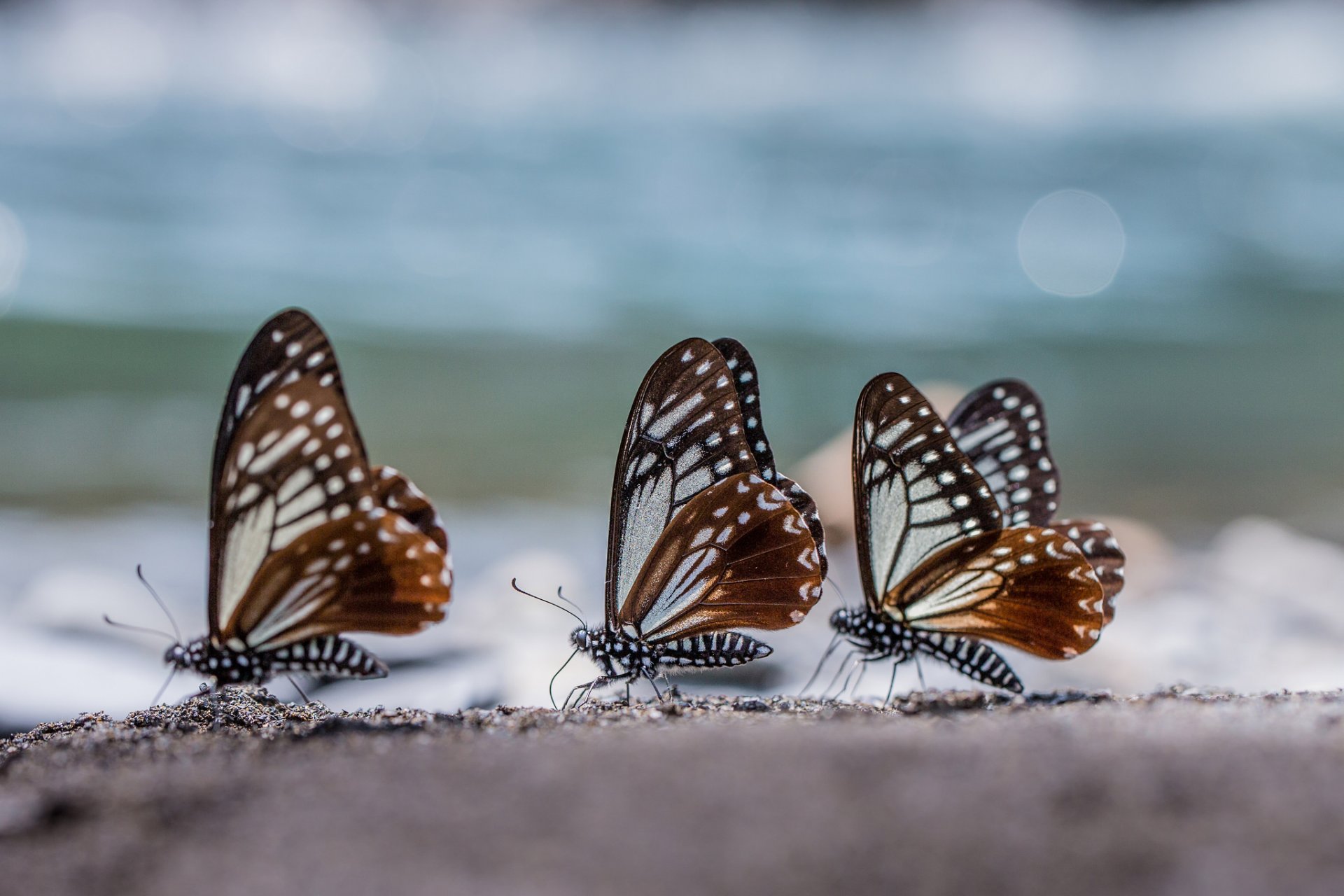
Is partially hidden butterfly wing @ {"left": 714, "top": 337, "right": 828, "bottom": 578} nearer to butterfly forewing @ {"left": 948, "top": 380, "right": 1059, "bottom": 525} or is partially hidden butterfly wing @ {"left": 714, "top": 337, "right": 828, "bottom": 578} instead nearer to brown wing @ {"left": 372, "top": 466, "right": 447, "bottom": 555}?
butterfly forewing @ {"left": 948, "top": 380, "right": 1059, "bottom": 525}

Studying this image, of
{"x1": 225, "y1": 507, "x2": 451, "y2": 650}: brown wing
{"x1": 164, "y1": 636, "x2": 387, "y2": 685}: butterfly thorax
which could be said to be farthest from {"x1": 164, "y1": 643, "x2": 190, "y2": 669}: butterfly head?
{"x1": 225, "y1": 507, "x2": 451, "y2": 650}: brown wing

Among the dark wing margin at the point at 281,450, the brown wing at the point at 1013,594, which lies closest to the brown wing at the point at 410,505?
the dark wing margin at the point at 281,450

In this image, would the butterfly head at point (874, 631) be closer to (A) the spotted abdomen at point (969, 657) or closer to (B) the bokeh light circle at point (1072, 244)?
(A) the spotted abdomen at point (969, 657)

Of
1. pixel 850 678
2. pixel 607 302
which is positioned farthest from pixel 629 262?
pixel 850 678

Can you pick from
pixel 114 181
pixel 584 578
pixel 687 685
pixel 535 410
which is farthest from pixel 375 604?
pixel 114 181

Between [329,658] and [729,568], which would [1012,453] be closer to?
[729,568]
